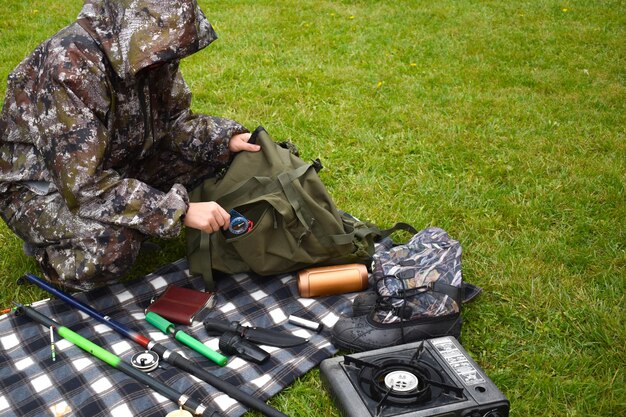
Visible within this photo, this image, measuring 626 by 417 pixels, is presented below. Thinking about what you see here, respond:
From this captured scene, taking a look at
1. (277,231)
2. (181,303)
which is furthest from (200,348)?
(277,231)

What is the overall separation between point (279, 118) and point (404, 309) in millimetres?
3033

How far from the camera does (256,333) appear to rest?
328 centimetres

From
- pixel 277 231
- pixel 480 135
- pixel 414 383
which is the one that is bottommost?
pixel 480 135

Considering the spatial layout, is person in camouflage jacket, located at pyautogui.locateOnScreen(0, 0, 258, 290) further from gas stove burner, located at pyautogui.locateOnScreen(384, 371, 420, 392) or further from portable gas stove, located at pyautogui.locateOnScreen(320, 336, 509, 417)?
gas stove burner, located at pyautogui.locateOnScreen(384, 371, 420, 392)

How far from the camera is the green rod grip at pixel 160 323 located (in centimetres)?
331

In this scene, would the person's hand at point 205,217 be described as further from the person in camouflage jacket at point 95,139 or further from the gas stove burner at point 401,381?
the gas stove burner at point 401,381

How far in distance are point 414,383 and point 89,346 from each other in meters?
1.45

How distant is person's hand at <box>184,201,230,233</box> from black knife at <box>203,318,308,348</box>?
454mm

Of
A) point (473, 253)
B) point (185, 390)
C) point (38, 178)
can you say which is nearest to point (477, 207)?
point (473, 253)

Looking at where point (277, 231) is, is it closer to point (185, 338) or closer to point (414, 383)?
point (185, 338)

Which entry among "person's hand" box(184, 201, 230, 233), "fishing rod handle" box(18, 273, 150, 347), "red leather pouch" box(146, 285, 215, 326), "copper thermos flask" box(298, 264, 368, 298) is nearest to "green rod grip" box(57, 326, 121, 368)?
"fishing rod handle" box(18, 273, 150, 347)

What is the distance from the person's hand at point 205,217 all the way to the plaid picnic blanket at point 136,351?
47 centimetres

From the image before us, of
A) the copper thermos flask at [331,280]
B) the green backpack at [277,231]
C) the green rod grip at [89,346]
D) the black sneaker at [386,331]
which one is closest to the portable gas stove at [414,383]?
the black sneaker at [386,331]

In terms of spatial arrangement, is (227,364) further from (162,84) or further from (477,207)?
(477,207)
